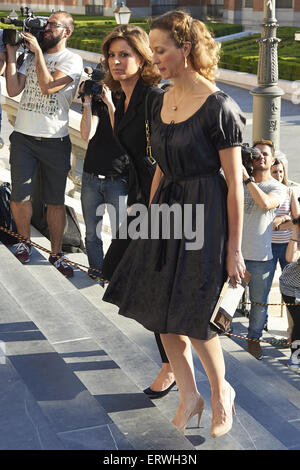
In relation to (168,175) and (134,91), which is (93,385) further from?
(134,91)

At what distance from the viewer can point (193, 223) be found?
3297mm

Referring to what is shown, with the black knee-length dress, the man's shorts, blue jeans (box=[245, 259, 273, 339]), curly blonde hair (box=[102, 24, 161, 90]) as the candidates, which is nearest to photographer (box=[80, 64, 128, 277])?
the man's shorts

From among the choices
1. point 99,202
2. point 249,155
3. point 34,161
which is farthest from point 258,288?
point 34,161

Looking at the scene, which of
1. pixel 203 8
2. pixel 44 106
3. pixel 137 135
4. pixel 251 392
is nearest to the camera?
pixel 137 135

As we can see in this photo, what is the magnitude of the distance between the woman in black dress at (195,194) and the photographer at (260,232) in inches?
88.7

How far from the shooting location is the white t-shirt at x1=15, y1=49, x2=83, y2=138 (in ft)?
18.2

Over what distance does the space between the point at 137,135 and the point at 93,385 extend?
1.26 meters

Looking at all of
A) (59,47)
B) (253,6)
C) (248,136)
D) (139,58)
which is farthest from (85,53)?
(139,58)

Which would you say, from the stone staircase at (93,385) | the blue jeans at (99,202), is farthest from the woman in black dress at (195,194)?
the blue jeans at (99,202)

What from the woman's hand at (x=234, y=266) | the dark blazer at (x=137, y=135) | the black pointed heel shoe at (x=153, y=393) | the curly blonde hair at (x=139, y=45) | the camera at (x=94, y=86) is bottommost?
the black pointed heel shoe at (x=153, y=393)

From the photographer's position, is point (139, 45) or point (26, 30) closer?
point (139, 45)

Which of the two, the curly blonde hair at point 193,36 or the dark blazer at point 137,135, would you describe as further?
the dark blazer at point 137,135

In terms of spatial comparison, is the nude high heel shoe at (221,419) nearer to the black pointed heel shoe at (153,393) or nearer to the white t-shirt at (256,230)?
the black pointed heel shoe at (153,393)

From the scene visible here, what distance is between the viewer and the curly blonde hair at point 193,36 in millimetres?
3262
